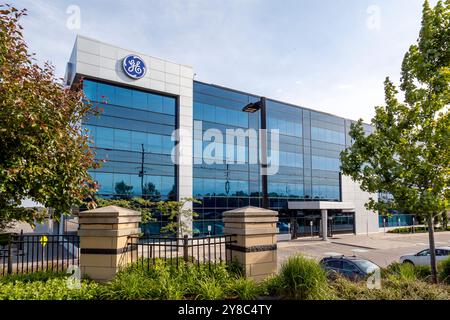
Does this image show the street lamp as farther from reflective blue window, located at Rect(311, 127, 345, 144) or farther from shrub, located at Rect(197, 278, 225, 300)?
reflective blue window, located at Rect(311, 127, 345, 144)

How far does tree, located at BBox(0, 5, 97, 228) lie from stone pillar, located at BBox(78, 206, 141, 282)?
0.62m

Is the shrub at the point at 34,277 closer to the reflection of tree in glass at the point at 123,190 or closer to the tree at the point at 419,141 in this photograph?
the tree at the point at 419,141

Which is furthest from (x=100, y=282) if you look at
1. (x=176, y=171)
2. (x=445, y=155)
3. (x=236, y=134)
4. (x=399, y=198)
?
(x=236, y=134)

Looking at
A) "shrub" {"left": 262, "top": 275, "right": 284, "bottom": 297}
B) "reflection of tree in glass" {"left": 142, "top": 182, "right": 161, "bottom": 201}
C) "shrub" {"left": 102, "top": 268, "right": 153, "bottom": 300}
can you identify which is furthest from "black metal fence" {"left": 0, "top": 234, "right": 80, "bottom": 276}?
"reflection of tree in glass" {"left": 142, "top": 182, "right": 161, "bottom": 201}

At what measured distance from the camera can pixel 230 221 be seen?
307 inches

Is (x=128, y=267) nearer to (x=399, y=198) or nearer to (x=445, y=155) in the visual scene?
(x=399, y=198)

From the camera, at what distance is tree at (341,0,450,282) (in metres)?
9.00

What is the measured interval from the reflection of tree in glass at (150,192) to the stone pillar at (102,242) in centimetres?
2001

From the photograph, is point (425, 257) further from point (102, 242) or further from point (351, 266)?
point (102, 242)

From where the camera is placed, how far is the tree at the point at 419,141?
900 cm

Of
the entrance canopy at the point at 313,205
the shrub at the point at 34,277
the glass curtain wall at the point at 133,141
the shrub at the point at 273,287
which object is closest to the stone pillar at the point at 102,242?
the shrub at the point at 34,277

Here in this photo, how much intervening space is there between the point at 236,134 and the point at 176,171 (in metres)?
8.32

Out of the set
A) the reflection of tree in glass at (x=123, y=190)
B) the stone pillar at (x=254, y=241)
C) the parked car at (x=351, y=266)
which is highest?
the reflection of tree in glass at (x=123, y=190)

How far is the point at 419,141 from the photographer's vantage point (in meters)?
9.77
